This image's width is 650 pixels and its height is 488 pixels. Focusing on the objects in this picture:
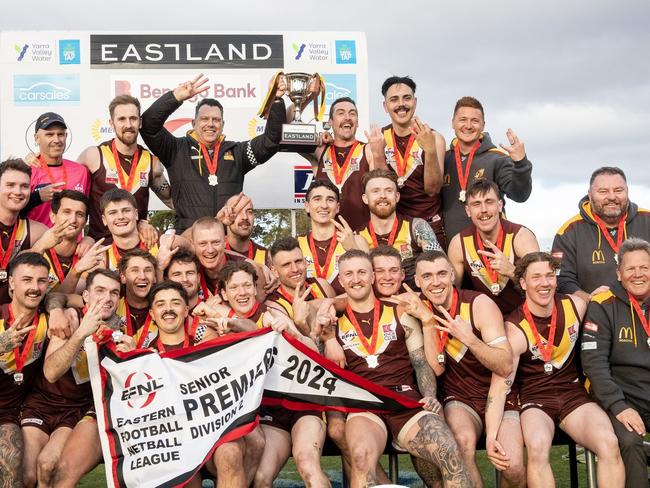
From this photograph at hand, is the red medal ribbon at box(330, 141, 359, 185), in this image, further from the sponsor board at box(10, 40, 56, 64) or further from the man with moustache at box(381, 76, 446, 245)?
the sponsor board at box(10, 40, 56, 64)

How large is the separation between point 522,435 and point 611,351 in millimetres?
983

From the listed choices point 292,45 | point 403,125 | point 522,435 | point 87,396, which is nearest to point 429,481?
point 522,435

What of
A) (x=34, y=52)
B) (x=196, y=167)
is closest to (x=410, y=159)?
(x=196, y=167)

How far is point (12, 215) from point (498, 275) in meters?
4.11

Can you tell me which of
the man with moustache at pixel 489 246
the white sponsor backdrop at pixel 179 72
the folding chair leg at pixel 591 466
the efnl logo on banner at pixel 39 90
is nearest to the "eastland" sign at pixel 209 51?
the white sponsor backdrop at pixel 179 72

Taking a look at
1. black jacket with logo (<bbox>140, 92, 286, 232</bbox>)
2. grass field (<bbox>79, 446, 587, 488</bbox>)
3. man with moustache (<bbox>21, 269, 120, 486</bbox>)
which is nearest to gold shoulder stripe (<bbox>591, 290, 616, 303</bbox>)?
grass field (<bbox>79, 446, 587, 488</bbox>)

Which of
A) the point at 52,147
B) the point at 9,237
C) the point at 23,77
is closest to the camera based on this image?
the point at 9,237

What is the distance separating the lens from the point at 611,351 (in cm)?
594

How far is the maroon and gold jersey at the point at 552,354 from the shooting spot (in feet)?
19.4

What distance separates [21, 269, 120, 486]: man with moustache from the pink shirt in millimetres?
1582

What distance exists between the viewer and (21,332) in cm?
559

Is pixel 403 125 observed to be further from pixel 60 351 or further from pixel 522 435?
pixel 60 351

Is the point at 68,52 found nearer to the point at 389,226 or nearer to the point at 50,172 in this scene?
the point at 50,172

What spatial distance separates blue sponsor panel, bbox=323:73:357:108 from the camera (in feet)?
36.2
